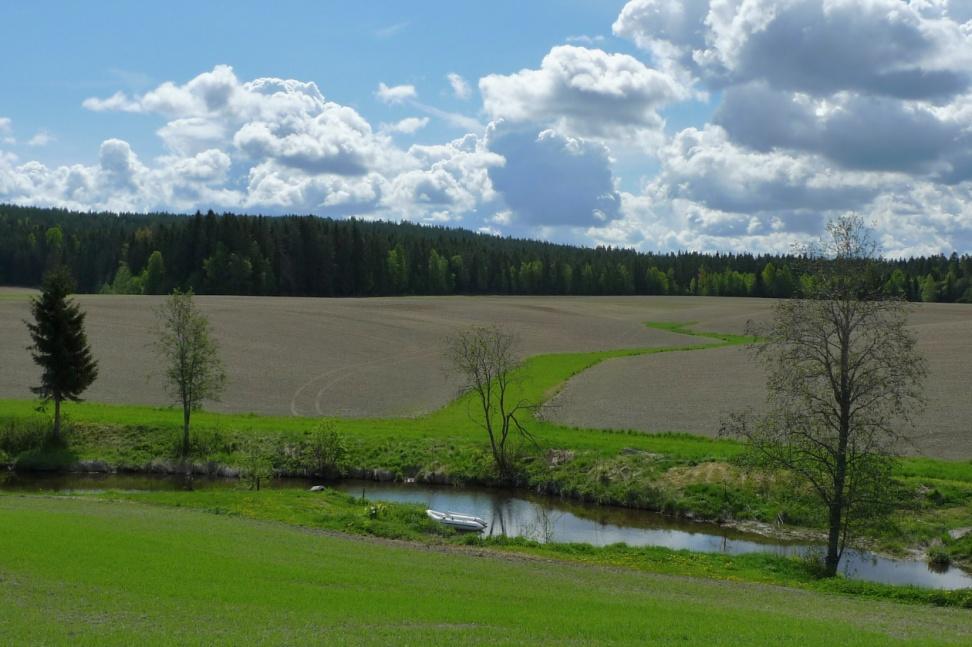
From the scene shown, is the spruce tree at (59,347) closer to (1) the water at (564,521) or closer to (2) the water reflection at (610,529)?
(1) the water at (564,521)

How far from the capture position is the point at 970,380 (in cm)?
6209

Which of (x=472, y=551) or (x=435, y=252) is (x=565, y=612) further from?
(x=435, y=252)

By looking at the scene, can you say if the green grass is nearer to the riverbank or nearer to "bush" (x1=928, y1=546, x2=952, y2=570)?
the riverbank

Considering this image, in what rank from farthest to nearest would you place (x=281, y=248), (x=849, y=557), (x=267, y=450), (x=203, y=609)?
(x=281, y=248), (x=267, y=450), (x=849, y=557), (x=203, y=609)

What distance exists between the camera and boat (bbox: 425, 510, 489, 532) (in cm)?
3512

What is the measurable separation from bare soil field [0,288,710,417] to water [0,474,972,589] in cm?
1285

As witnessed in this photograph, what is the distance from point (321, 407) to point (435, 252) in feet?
432

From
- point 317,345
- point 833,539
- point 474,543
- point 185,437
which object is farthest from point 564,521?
point 317,345

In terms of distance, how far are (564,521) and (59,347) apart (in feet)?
108

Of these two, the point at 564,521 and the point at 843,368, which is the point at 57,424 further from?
the point at 843,368

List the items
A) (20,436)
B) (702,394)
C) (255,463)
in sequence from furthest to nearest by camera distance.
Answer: (702,394) → (20,436) → (255,463)

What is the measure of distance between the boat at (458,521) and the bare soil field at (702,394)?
19.5 m

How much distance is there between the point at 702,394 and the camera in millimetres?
63312

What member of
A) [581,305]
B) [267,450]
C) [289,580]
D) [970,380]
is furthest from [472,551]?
[581,305]
